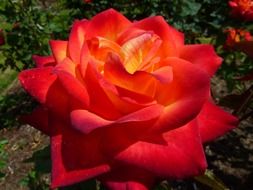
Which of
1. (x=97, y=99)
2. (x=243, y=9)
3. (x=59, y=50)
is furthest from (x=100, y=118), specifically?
(x=243, y=9)

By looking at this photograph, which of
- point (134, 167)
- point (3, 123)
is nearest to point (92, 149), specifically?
point (134, 167)

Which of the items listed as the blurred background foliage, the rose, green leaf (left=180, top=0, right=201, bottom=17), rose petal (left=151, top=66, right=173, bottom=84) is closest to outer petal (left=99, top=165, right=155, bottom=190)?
the rose

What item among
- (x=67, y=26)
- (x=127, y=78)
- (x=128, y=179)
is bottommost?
(x=67, y=26)

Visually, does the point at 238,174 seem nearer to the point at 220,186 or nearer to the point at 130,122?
the point at 220,186

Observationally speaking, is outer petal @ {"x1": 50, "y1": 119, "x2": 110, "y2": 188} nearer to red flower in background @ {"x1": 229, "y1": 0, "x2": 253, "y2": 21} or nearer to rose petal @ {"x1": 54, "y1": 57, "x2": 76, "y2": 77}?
rose petal @ {"x1": 54, "y1": 57, "x2": 76, "y2": 77}

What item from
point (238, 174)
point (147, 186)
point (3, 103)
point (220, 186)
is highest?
point (147, 186)

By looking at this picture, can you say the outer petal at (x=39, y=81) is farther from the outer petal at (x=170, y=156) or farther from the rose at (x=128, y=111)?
the outer petal at (x=170, y=156)

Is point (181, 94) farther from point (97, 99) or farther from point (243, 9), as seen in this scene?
point (243, 9)
